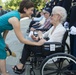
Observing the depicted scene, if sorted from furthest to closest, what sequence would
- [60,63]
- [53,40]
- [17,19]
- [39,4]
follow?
[39,4]
[53,40]
[60,63]
[17,19]

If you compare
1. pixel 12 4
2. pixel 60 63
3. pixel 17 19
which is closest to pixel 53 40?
pixel 60 63

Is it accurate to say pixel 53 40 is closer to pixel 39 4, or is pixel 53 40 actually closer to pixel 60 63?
pixel 60 63

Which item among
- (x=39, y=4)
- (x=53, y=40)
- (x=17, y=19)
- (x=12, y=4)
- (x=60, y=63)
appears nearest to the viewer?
(x=17, y=19)

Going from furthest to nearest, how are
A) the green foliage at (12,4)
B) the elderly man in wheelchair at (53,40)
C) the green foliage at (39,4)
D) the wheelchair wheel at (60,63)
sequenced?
1. the green foliage at (12,4)
2. the green foliage at (39,4)
3. the elderly man in wheelchair at (53,40)
4. the wheelchair wheel at (60,63)

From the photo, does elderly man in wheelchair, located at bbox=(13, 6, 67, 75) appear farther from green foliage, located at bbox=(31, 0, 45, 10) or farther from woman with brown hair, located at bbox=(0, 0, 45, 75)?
green foliage, located at bbox=(31, 0, 45, 10)

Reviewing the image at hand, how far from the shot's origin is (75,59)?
3516 millimetres

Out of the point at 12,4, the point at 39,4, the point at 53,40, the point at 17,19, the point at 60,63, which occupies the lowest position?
the point at 60,63

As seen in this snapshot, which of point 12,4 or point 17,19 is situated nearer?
point 17,19

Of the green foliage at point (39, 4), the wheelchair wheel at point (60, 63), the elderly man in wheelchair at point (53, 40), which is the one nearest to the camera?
the wheelchair wheel at point (60, 63)

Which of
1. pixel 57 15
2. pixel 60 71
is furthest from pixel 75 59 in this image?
pixel 57 15

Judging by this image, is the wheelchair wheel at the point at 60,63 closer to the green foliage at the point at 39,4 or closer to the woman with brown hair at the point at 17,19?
the woman with brown hair at the point at 17,19

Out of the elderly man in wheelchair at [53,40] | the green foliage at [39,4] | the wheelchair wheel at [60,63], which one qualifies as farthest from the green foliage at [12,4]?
the wheelchair wheel at [60,63]

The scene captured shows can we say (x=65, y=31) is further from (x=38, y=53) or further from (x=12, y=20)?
(x=12, y=20)

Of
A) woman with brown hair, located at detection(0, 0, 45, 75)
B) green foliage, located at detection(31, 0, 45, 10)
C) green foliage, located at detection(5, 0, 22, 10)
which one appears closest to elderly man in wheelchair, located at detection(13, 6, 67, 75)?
woman with brown hair, located at detection(0, 0, 45, 75)
